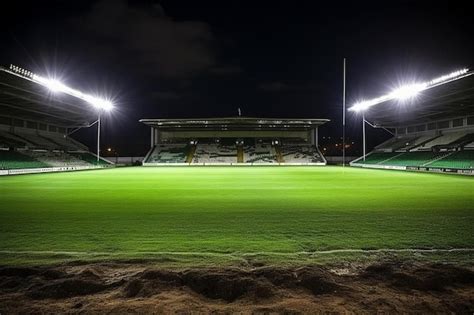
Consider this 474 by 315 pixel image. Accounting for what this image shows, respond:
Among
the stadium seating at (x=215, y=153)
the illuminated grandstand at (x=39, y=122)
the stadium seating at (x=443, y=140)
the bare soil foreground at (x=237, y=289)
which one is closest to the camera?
the bare soil foreground at (x=237, y=289)

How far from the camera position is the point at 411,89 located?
3572 centimetres

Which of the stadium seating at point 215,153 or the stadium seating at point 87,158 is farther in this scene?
the stadium seating at point 215,153

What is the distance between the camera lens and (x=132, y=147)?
77438 mm

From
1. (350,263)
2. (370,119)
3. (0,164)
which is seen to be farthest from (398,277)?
(370,119)

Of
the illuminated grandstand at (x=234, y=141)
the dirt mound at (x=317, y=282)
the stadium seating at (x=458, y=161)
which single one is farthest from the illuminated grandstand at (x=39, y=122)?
the stadium seating at (x=458, y=161)

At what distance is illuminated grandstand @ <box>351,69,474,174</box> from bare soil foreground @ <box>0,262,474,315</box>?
29.2 meters

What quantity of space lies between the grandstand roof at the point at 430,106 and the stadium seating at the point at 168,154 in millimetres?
34128

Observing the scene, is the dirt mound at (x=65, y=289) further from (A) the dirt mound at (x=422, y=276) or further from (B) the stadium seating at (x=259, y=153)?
(B) the stadium seating at (x=259, y=153)

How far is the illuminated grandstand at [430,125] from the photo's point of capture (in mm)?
Answer: 34281

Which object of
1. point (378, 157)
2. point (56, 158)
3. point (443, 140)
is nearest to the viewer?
point (56, 158)

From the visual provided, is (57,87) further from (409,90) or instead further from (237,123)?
(409,90)

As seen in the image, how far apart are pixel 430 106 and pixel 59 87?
43299 mm

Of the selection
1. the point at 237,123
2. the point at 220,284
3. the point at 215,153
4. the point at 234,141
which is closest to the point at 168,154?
the point at 215,153

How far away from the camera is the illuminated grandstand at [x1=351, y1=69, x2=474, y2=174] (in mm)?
34281
